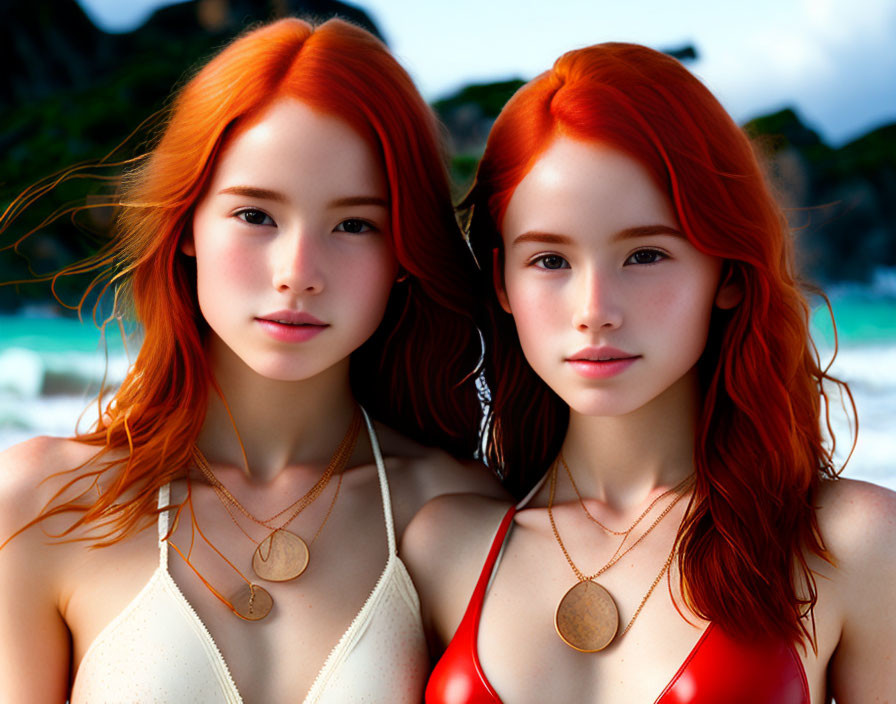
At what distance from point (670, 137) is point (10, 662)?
1.67 m

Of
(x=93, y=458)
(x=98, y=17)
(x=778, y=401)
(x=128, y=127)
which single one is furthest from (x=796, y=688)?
(x=98, y=17)

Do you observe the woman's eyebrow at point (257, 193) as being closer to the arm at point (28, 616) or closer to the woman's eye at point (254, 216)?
the woman's eye at point (254, 216)

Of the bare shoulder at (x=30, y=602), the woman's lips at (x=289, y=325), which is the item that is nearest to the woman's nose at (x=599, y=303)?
the woman's lips at (x=289, y=325)

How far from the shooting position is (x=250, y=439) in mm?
2219

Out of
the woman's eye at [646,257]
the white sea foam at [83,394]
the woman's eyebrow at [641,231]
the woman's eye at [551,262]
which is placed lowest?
the white sea foam at [83,394]

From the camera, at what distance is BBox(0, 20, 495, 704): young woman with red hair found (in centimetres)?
192

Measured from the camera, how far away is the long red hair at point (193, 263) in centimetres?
199

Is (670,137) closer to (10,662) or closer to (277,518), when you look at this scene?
(277,518)

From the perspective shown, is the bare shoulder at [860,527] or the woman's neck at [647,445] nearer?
the bare shoulder at [860,527]

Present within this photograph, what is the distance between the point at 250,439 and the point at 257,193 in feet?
1.96

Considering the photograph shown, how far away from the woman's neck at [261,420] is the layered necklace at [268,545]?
5 cm

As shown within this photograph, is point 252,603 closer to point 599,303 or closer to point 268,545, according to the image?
point 268,545

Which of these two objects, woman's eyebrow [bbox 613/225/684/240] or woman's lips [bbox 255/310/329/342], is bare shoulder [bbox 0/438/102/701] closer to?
woman's lips [bbox 255/310/329/342]

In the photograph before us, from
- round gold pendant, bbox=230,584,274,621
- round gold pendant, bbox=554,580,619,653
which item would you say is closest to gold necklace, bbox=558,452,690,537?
round gold pendant, bbox=554,580,619,653
